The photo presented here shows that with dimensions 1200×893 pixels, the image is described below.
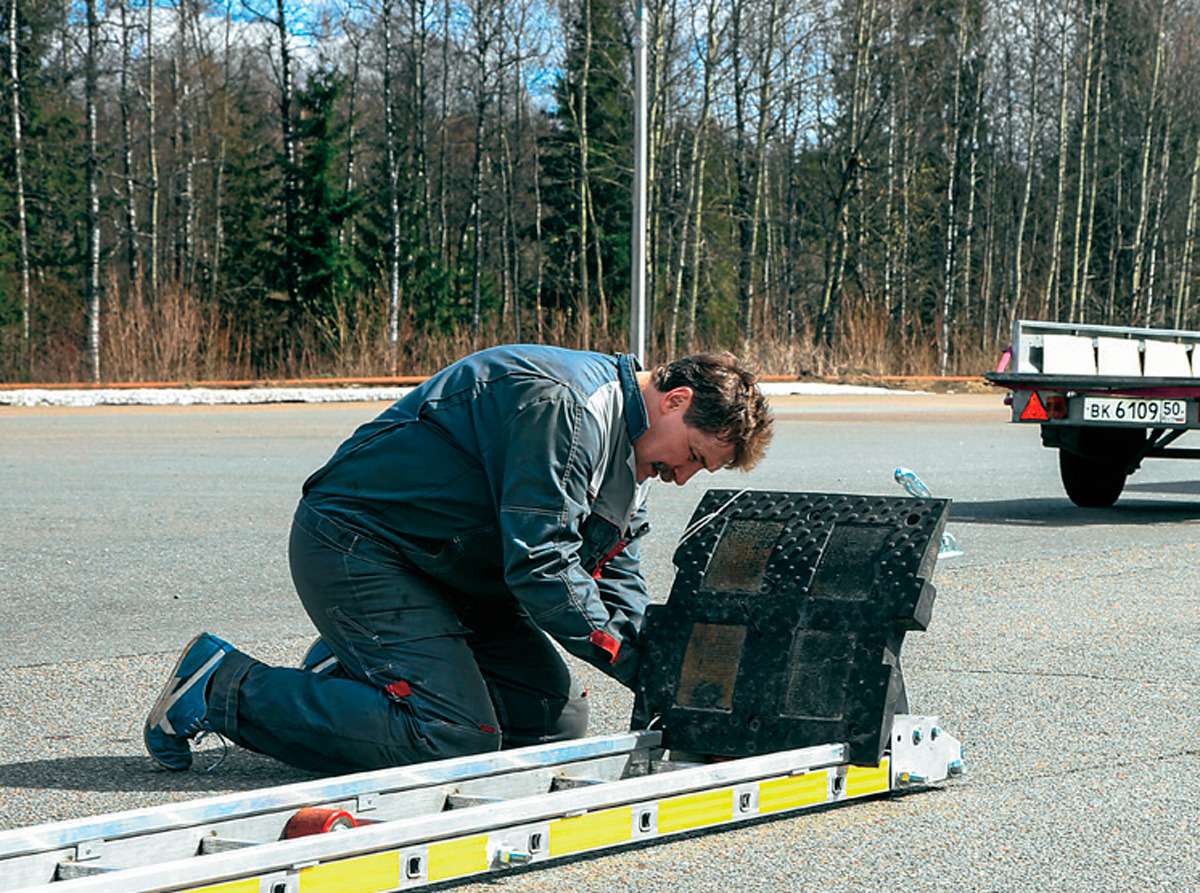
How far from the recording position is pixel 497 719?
15.8ft

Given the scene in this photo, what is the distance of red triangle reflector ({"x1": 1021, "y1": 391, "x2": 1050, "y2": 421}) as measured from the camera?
1216 centimetres

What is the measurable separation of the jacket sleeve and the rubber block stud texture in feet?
1.41

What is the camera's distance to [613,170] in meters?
51.8

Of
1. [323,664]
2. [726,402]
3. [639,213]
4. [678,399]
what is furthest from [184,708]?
[639,213]

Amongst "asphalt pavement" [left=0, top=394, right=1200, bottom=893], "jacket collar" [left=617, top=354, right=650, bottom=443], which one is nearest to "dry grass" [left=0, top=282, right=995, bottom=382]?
"asphalt pavement" [left=0, top=394, right=1200, bottom=893]

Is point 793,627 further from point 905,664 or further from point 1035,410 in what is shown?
point 1035,410

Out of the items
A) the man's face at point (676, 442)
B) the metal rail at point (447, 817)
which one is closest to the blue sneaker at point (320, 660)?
the metal rail at point (447, 817)

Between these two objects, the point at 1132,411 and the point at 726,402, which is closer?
the point at 726,402

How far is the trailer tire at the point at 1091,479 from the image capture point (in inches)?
508

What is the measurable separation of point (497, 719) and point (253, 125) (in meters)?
52.2

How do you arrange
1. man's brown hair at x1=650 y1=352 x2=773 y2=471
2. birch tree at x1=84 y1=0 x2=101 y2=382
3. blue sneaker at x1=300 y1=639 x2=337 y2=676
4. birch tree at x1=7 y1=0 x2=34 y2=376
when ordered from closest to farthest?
man's brown hair at x1=650 y1=352 x2=773 y2=471 → blue sneaker at x1=300 y1=639 x2=337 y2=676 → birch tree at x1=84 y1=0 x2=101 y2=382 → birch tree at x1=7 y1=0 x2=34 y2=376

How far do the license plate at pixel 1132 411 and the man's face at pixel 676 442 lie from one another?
27.3ft

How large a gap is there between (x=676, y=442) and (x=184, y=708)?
61.3 inches

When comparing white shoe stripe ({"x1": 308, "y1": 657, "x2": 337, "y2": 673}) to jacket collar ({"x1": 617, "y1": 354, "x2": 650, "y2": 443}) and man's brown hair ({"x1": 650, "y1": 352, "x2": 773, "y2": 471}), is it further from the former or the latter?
man's brown hair ({"x1": 650, "y1": 352, "x2": 773, "y2": 471})
